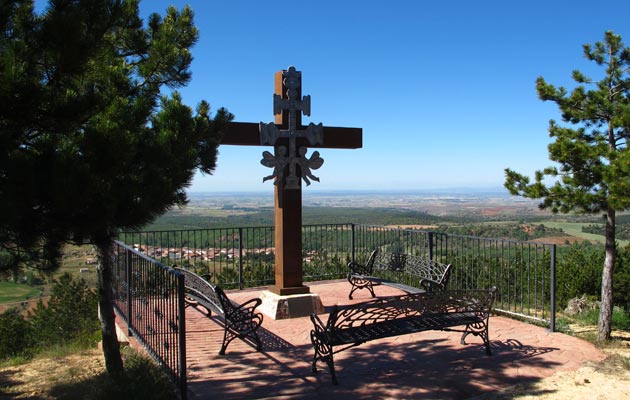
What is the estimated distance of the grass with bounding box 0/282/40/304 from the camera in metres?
35.4

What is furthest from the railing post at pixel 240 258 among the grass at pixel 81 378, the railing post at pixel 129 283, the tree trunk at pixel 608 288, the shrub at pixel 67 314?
the tree trunk at pixel 608 288

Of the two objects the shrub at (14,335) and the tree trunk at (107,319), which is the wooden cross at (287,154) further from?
the shrub at (14,335)

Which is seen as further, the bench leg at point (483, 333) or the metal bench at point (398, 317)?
the bench leg at point (483, 333)

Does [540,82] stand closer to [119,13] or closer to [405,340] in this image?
[405,340]

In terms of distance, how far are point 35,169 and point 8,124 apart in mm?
448

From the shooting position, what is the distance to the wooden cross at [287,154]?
23.1ft

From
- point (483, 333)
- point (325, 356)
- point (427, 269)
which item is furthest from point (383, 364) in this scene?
point (427, 269)

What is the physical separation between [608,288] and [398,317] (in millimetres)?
2967

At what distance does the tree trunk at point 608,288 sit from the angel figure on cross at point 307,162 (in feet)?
12.6

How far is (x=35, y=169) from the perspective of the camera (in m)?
3.27

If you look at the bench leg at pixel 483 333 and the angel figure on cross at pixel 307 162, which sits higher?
the angel figure on cross at pixel 307 162

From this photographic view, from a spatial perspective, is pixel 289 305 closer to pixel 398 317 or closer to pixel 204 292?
pixel 204 292

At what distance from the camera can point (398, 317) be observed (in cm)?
553

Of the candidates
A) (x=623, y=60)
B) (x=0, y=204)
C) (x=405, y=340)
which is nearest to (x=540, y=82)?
(x=623, y=60)
